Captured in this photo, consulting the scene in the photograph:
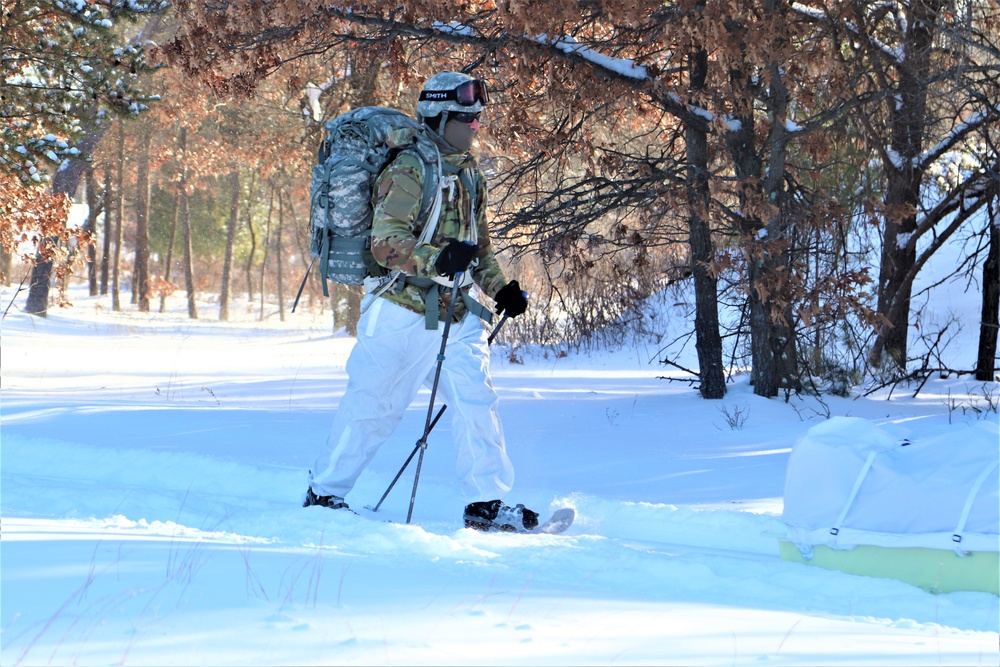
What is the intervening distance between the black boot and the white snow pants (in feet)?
0.17

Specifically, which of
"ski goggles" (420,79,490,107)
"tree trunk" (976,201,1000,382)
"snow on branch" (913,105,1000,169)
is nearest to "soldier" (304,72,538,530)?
"ski goggles" (420,79,490,107)

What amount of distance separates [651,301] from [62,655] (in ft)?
56.1

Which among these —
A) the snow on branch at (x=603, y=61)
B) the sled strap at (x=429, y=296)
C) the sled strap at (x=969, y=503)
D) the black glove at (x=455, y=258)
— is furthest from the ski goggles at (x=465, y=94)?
the snow on branch at (x=603, y=61)

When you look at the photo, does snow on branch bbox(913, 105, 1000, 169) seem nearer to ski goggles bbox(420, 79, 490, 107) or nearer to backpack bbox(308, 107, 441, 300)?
ski goggles bbox(420, 79, 490, 107)

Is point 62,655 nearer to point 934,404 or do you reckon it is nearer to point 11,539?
point 11,539

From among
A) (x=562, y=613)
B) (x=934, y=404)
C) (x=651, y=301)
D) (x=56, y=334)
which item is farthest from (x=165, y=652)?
(x=56, y=334)

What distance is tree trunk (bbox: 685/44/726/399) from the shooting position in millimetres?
8461

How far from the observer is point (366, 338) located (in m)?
4.71

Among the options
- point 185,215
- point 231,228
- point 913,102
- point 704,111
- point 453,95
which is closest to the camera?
point 453,95

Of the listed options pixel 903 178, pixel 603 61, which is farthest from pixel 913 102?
pixel 603 61

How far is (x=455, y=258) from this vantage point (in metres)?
4.43

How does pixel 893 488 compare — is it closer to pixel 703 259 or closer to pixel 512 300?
pixel 512 300

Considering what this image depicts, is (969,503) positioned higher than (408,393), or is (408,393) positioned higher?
(408,393)

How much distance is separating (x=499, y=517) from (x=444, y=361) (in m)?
0.80
